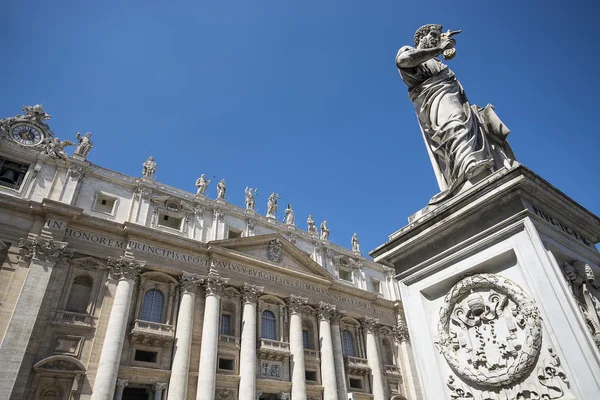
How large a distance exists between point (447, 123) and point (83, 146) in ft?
82.2

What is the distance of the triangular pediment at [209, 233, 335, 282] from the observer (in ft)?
86.6

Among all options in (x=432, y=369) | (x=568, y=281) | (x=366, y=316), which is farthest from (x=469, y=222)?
(x=366, y=316)

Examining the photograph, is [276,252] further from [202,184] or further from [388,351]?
[388,351]

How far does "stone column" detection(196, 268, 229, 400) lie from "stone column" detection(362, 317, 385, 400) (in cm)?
1280

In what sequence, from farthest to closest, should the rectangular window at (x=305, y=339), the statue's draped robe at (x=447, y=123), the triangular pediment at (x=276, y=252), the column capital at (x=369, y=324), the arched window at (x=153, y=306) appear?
the column capital at (x=369, y=324), the rectangular window at (x=305, y=339), the triangular pediment at (x=276, y=252), the arched window at (x=153, y=306), the statue's draped robe at (x=447, y=123)

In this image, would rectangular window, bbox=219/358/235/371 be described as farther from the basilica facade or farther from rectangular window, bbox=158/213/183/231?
rectangular window, bbox=158/213/183/231

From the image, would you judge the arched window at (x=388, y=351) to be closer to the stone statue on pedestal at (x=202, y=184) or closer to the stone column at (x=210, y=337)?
the stone column at (x=210, y=337)

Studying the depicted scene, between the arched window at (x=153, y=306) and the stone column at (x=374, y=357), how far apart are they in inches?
630

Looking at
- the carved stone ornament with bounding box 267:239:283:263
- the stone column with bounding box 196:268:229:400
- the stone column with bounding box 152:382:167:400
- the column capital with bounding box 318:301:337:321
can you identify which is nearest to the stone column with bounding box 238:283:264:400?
the stone column with bounding box 196:268:229:400

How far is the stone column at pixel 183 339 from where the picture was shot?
65.1 feet

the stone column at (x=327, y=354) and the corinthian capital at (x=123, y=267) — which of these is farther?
the stone column at (x=327, y=354)

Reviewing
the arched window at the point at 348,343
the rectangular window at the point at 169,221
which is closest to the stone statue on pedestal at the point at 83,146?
the rectangular window at the point at 169,221

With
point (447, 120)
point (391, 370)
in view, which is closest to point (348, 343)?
point (391, 370)

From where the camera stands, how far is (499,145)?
6445 millimetres
